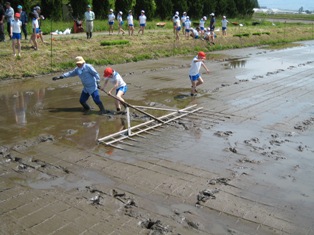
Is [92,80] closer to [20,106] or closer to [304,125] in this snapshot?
[20,106]

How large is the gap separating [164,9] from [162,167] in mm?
35162

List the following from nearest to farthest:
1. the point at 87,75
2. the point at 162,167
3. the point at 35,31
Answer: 1. the point at 162,167
2. the point at 87,75
3. the point at 35,31

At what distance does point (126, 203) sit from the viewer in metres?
5.48

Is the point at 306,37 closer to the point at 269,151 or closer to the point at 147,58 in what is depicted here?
the point at 147,58

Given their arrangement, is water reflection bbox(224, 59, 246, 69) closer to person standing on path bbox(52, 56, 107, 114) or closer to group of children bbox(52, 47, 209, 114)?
group of children bbox(52, 47, 209, 114)

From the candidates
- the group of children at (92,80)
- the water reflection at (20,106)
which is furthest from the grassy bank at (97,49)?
the group of children at (92,80)

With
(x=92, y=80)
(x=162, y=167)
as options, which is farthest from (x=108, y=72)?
(x=162, y=167)

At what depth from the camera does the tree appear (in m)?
39.7

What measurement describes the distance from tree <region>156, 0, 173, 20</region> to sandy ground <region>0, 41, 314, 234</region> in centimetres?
2923

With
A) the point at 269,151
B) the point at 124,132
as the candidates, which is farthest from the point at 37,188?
the point at 269,151

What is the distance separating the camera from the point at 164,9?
3984 centimetres

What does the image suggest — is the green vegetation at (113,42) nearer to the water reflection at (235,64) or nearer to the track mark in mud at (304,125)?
the water reflection at (235,64)

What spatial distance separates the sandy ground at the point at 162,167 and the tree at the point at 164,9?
29.2 meters

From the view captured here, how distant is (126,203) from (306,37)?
36766mm
